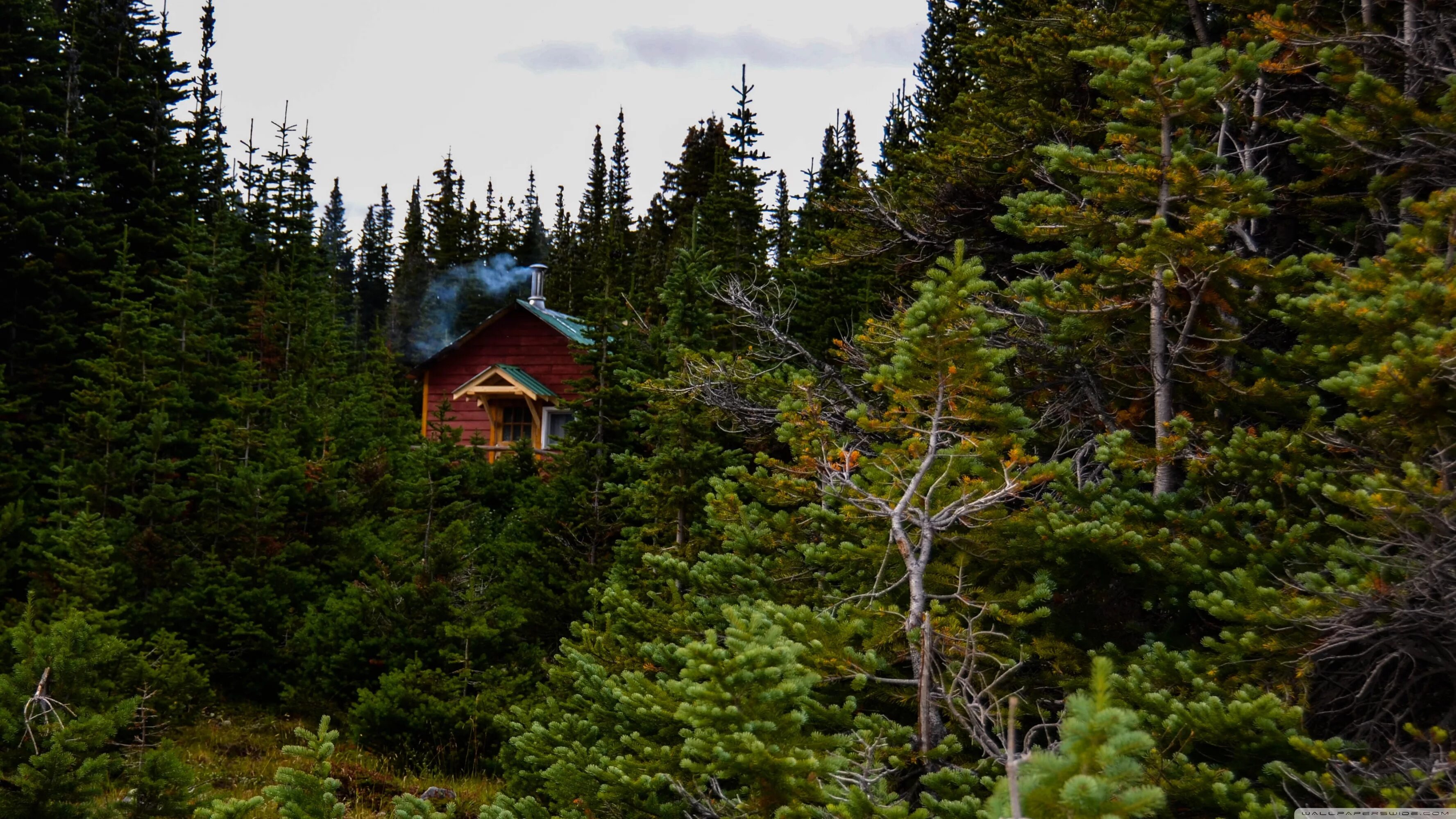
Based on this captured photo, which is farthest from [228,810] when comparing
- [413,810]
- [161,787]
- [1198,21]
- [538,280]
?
[538,280]

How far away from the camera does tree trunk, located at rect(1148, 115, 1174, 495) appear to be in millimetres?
6898

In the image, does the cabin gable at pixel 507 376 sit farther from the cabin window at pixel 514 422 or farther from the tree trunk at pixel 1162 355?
the tree trunk at pixel 1162 355

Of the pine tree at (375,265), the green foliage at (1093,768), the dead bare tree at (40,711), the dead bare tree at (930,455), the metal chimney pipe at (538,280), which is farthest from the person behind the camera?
the pine tree at (375,265)

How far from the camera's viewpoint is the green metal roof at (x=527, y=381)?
29.2 metres

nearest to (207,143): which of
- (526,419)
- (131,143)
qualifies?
(131,143)

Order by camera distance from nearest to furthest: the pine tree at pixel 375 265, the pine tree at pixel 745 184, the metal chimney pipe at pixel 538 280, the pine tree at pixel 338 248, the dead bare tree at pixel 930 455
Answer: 1. the dead bare tree at pixel 930 455
2. the pine tree at pixel 745 184
3. the metal chimney pipe at pixel 538 280
4. the pine tree at pixel 338 248
5. the pine tree at pixel 375 265

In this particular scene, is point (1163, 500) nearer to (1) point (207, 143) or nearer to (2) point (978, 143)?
(2) point (978, 143)

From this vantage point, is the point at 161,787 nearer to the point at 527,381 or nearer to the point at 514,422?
the point at 527,381

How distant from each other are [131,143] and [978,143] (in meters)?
27.9

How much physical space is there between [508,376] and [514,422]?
250 centimetres

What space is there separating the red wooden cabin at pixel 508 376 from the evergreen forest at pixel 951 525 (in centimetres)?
1224

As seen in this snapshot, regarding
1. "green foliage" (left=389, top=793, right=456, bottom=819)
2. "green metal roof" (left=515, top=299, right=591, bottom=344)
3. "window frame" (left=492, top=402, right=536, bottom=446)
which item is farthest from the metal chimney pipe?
"green foliage" (left=389, top=793, right=456, bottom=819)

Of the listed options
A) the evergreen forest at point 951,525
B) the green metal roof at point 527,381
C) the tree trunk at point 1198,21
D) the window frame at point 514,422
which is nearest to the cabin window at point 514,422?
the window frame at point 514,422

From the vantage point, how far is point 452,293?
2473 inches
